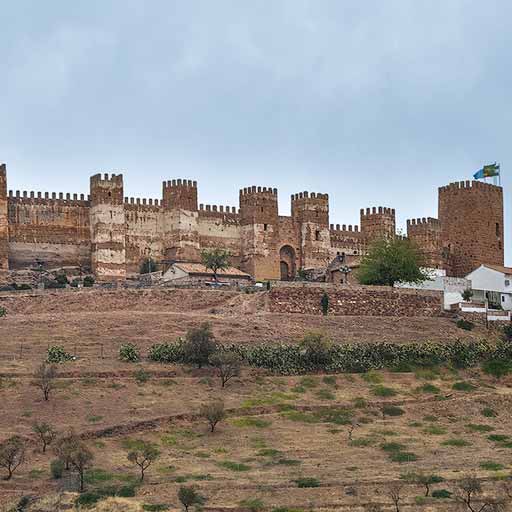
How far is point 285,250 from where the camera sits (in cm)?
8388

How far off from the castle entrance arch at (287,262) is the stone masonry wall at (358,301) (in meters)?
16.3

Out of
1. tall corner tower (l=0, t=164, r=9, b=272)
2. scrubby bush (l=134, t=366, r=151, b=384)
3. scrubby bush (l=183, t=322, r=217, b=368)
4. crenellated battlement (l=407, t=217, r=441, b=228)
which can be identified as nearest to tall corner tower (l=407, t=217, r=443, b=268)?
crenellated battlement (l=407, t=217, r=441, b=228)

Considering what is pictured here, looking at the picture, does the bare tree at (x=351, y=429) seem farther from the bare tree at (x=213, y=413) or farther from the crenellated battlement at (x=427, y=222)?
the crenellated battlement at (x=427, y=222)

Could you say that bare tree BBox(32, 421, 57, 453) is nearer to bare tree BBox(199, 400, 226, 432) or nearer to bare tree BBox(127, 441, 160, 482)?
bare tree BBox(127, 441, 160, 482)

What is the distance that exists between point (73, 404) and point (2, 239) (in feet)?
92.3

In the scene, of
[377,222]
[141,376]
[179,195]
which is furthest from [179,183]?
[141,376]

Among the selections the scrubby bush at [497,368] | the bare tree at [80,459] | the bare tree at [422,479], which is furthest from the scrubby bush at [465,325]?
the bare tree at [80,459]

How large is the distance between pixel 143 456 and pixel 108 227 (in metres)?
35.5

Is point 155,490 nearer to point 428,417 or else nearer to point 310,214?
point 428,417

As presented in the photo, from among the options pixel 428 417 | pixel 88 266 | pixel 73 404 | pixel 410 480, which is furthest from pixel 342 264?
pixel 410 480

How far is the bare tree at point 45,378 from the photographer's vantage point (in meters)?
48.7

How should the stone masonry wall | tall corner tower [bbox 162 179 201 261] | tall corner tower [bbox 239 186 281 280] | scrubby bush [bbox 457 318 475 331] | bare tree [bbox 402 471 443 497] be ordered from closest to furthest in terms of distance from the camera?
1. bare tree [bbox 402 471 443 497]
2. the stone masonry wall
3. scrubby bush [bbox 457 318 475 331]
4. tall corner tower [bbox 162 179 201 261]
5. tall corner tower [bbox 239 186 281 280]

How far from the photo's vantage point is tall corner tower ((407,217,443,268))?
83375 mm

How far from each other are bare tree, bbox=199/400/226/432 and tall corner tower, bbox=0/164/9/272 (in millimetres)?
29149
